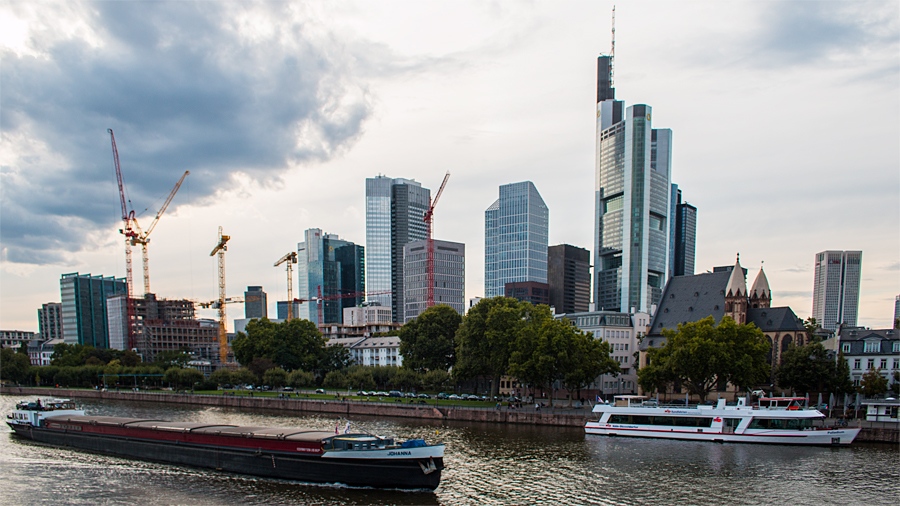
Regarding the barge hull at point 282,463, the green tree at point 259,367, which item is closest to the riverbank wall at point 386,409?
the green tree at point 259,367

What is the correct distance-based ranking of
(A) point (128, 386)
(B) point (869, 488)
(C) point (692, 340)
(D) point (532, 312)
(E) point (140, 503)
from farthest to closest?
(A) point (128, 386) < (D) point (532, 312) < (C) point (692, 340) < (B) point (869, 488) < (E) point (140, 503)

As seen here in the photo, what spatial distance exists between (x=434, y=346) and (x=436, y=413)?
1449 inches

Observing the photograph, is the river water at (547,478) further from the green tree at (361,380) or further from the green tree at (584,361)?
the green tree at (361,380)

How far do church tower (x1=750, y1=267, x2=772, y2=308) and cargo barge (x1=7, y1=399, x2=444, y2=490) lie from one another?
88876 millimetres

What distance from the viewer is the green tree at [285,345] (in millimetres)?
143375

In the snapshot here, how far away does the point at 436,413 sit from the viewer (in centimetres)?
8669

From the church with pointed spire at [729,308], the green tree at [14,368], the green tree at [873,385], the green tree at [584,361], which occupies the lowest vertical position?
the green tree at [14,368]

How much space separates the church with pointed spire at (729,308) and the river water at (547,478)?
39722mm

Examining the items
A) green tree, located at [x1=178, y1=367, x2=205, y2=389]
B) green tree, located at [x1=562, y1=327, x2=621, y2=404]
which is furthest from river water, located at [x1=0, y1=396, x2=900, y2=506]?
green tree, located at [x1=178, y1=367, x2=205, y2=389]

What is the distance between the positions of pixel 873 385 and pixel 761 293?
33549 millimetres

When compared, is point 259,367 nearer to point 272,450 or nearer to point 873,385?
point 272,450

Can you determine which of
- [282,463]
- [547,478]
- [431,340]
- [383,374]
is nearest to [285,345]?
[383,374]

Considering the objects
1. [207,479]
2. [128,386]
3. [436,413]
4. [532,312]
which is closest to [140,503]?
[207,479]

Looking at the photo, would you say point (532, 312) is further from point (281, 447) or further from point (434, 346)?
point (281, 447)
